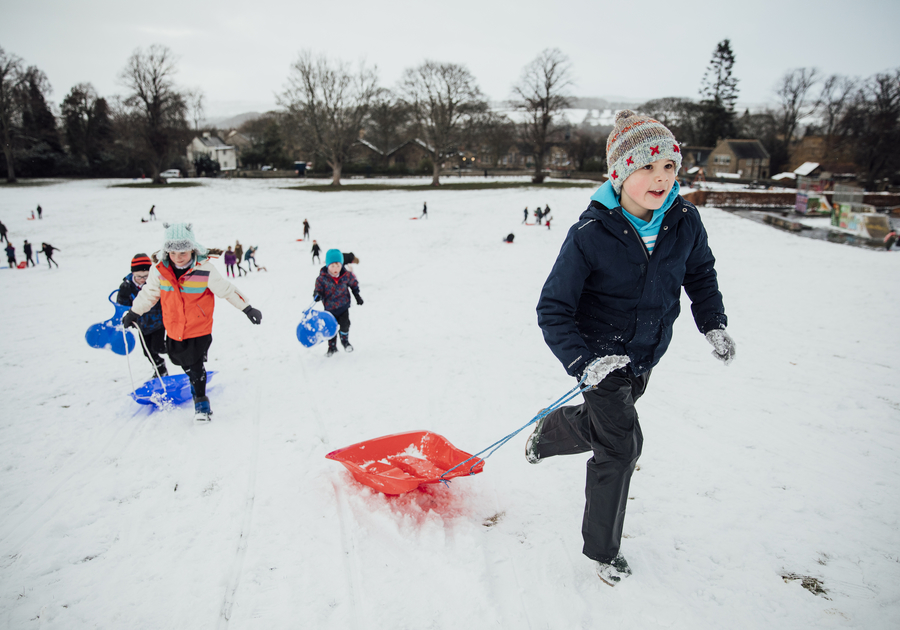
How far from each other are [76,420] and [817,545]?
634 centimetres

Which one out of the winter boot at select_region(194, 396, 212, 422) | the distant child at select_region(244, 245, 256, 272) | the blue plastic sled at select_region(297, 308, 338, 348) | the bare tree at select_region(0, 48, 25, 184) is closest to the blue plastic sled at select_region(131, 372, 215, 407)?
the winter boot at select_region(194, 396, 212, 422)

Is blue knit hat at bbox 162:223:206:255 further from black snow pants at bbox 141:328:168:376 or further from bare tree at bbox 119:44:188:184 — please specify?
bare tree at bbox 119:44:188:184

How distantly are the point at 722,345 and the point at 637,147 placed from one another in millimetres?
1195

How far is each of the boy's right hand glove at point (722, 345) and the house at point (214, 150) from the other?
85.7 metres

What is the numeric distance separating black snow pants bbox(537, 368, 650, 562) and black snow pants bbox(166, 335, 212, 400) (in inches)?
138

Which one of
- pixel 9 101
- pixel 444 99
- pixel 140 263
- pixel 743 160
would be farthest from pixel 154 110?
pixel 743 160

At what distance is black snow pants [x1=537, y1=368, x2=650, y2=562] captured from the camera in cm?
225

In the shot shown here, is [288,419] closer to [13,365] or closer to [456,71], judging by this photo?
[13,365]

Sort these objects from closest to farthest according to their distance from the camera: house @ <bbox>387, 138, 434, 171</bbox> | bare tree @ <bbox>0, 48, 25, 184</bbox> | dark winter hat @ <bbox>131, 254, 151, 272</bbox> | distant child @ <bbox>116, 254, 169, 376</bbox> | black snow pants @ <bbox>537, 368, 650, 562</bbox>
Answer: black snow pants @ <bbox>537, 368, 650, 562</bbox> → distant child @ <bbox>116, 254, 169, 376</bbox> → dark winter hat @ <bbox>131, 254, 151, 272</bbox> → bare tree @ <bbox>0, 48, 25, 184</bbox> → house @ <bbox>387, 138, 434, 171</bbox>

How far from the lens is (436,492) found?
310cm

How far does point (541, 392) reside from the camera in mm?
5008

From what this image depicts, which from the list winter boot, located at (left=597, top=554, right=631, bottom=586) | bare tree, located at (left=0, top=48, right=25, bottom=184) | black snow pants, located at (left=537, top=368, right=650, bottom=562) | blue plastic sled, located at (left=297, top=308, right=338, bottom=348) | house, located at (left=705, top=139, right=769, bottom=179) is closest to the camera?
black snow pants, located at (left=537, top=368, right=650, bottom=562)

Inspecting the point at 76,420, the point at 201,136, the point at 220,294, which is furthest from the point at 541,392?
the point at 201,136

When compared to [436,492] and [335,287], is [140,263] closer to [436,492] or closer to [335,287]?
[335,287]
